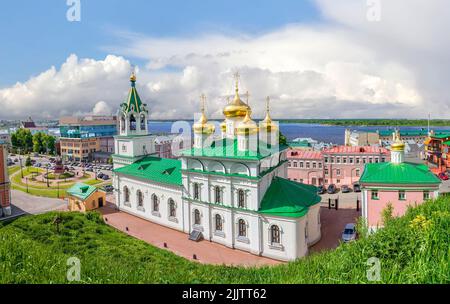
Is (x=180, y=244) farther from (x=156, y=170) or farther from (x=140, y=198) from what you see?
(x=140, y=198)

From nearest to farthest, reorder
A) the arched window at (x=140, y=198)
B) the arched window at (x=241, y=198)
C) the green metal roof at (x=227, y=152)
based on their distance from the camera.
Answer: the green metal roof at (x=227, y=152) < the arched window at (x=241, y=198) < the arched window at (x=140, y=198)

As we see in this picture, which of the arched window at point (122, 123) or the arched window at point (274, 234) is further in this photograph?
the arched window at point (122, 123)

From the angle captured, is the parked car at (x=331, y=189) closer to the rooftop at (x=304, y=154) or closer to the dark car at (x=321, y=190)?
the dark car at (x=321, y=190)

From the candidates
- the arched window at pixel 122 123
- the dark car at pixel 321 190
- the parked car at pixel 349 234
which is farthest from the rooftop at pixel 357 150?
the arched window at pixel 122 123

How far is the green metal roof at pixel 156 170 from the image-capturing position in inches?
1187

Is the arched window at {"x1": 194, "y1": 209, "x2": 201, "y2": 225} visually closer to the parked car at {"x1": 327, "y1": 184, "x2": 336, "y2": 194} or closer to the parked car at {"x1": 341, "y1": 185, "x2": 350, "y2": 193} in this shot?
the parked car at {"x1": 327, "y1": 184, "x2": 336, "y2": 194}

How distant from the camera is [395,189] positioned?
24516mm

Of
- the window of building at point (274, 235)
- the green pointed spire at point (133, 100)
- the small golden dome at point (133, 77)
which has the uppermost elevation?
the small golden dome at point (133, 77)

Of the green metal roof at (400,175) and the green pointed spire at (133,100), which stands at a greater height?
the green pointed spire at (133,100)

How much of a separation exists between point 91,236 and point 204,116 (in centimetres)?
1460

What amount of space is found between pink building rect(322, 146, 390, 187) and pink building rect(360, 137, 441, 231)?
18.3m

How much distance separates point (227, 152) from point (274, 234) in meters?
7.33

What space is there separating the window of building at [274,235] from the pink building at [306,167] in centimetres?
2368

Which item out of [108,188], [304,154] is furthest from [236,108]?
[108,188]
